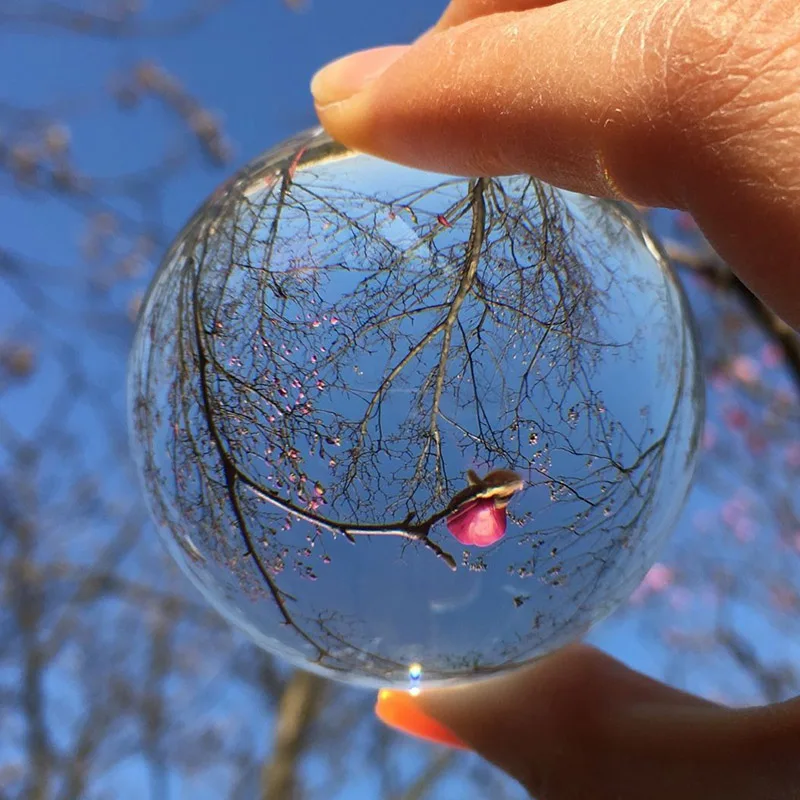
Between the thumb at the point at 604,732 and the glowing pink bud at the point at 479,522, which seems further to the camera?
the thumb at the point at 604,732

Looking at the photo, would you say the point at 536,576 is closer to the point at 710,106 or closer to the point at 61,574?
the point at 710,106

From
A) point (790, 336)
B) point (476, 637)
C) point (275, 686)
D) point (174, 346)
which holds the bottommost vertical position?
point (275, 686)

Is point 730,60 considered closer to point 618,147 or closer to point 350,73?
point 618,147

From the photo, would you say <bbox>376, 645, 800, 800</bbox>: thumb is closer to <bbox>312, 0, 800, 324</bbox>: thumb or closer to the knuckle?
<bbox>312, 0, 800, 324</bbox>: thumb

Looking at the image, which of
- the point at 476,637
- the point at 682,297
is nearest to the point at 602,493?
the point at 476,637

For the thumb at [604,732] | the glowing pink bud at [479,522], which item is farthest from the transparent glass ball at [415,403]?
the thumb at [604,732]

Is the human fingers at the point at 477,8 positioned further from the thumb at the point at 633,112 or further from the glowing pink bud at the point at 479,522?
the glowing pink bud at the point at 479,522
